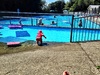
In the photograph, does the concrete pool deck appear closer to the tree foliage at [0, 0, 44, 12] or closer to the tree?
the tree foliage at [0, 0, 44, 12]

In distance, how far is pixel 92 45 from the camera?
9.06 meters

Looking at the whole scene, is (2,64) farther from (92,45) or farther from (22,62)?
(92,45)

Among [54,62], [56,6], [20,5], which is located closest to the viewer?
[54,62]

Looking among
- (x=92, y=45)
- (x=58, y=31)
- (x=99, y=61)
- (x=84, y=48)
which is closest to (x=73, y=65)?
(x=99, y=61)

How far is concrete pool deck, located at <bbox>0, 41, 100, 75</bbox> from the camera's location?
5.79 meters

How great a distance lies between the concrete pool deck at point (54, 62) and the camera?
579 centimetres

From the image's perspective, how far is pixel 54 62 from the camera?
661 cm

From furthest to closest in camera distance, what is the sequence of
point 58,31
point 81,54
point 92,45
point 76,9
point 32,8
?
1. point 76,9
2. point 32,8
3. point 58,31
4. point 92,45
5. point 81,54

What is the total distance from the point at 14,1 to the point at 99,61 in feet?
153

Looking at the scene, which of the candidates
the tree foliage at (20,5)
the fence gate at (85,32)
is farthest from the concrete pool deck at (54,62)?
the tree foliage at (20,5)

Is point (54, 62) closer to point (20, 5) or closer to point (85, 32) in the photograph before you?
point (85, 32)

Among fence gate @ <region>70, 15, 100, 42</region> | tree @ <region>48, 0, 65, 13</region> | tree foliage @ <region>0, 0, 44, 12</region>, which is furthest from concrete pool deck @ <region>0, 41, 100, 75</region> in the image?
tree @ <region>48, 0, 65, 13</region>

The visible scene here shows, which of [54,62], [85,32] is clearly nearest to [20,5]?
[85,32]

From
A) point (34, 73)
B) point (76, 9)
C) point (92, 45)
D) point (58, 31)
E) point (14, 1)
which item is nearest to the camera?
point (34, 73)
